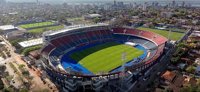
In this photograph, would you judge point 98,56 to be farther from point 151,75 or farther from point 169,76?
point 169,76

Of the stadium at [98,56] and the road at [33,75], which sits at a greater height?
the stadium at [98,56]

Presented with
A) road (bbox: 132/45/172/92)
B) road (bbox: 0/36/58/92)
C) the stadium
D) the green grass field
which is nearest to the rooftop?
road (bbox: 132/45/172/92)

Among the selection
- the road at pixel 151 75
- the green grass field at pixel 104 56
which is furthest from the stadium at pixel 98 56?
the road at pixel 151 75

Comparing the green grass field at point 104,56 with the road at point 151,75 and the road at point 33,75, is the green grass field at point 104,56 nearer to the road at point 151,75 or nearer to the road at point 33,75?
the road at point 151,75

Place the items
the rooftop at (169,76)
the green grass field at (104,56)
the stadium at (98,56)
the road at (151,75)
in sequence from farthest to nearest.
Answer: the green grass field at (104,56) → the rooftop at (169,76) → the road at (151,75) → the stadium at (98,56)

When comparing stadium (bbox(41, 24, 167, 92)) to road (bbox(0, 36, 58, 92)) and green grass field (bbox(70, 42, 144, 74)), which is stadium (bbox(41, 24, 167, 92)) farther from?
road (bbox(0, 36, 58, 92))

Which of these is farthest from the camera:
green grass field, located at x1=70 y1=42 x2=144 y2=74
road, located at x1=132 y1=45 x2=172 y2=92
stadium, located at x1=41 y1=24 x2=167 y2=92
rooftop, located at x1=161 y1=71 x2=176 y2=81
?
green grass field, located at x1=70 y1=42 x2=144 y2=74

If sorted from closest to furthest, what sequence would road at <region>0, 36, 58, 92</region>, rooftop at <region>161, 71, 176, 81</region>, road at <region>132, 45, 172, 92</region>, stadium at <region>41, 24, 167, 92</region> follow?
1. stadium at <region>41, 24, 167, 92</region>
2. road at <region>132, 45, 172, 92</region>
3. rooftop at <region>161, 71, 176, 81</region>
4. road at <region>0, 36, 58, 92</region>

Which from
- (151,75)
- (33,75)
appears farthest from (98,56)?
(33,75)

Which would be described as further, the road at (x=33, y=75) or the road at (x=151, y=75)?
the road at (x=33, y=75)
